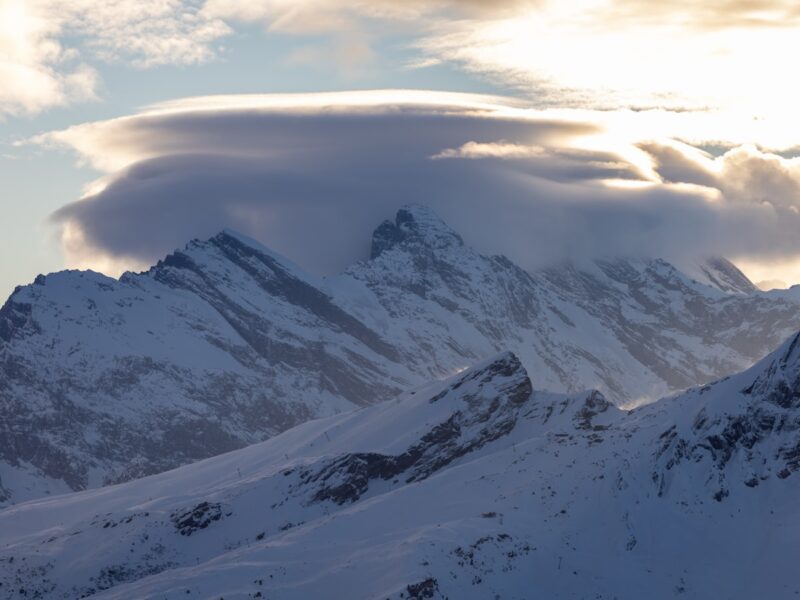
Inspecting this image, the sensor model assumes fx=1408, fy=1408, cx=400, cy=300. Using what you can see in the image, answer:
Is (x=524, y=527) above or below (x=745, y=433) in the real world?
below

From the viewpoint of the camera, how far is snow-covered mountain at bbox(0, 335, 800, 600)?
3127 inches

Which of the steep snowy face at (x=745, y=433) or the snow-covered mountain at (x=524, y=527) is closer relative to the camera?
the snow-covered mountain at (x=524, y=527)

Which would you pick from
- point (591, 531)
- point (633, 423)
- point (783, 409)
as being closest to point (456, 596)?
point (591, 531)

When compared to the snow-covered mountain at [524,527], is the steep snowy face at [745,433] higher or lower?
higher

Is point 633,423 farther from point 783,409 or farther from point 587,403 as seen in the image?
point 587,403

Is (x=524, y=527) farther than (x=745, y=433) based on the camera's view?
No

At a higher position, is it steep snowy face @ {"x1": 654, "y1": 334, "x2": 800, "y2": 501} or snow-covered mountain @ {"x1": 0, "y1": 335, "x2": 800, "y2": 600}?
steep snowy face @ {"x1": 654, "y1": 334, "x2": 800, "y2": 501}

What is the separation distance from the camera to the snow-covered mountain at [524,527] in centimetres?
7944

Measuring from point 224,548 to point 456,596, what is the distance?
46783 mm

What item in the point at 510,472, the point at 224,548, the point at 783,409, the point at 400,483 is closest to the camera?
the point at 783,409

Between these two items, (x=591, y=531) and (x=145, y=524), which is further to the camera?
(x=145, y=524)

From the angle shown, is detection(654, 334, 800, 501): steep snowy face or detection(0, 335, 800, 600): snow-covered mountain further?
detection(654, 334, 800, 501): steep snowy face

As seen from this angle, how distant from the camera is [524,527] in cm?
8581

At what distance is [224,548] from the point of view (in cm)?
11906
